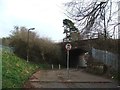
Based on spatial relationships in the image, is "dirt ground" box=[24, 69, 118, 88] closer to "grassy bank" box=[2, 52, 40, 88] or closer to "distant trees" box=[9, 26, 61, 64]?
"grassy bank" box=[2, 52, 40, 88]

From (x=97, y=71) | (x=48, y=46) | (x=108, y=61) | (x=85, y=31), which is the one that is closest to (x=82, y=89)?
(x=85, y=31)

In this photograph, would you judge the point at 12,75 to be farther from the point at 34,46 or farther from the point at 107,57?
the point at 34,46

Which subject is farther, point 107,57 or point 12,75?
point 107,57

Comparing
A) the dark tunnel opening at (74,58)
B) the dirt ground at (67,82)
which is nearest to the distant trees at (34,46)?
the dark tunnel opening at (74,58)

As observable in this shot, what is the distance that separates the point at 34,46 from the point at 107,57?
26041mm

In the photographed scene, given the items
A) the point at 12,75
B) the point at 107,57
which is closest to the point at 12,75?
the point at 12,75

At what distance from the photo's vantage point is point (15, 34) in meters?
69.7

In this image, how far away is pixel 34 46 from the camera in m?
69.6

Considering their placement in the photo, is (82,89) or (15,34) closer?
(82,89)

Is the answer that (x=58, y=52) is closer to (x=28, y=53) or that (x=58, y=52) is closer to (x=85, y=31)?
(x=28, y=53)

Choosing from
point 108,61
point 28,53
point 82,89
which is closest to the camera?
point 82,89

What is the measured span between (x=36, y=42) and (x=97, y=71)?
29.6m

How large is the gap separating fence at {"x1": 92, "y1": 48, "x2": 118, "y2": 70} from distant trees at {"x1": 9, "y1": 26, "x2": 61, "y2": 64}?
49.3 ft

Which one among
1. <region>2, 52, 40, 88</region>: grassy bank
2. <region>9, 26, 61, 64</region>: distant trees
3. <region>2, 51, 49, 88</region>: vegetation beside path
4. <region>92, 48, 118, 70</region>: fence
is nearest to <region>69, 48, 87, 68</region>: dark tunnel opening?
<region>9, 26, 61, 64</region>: distant trees
